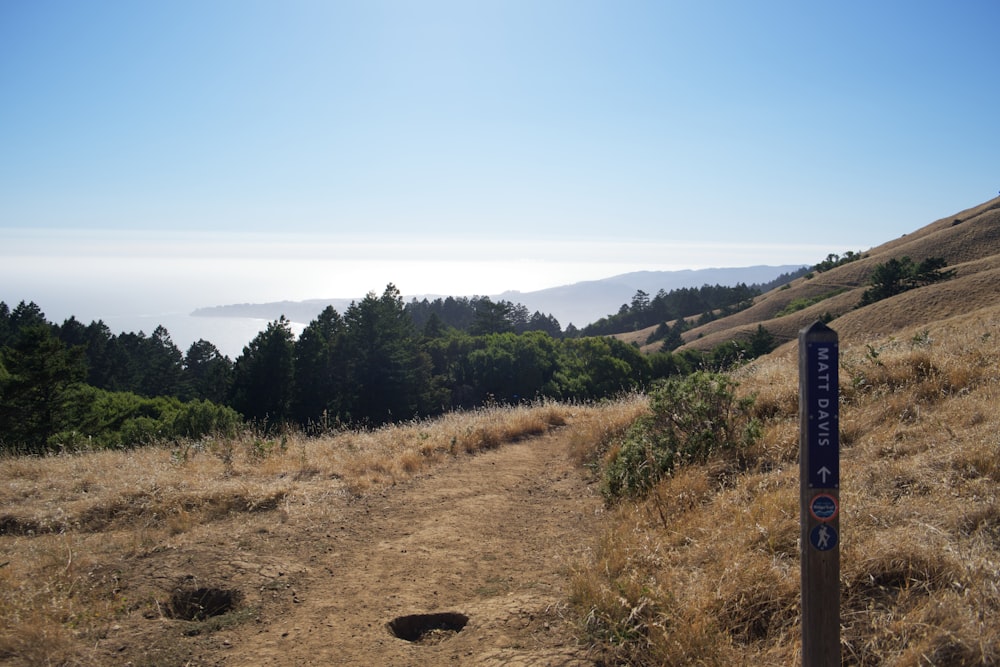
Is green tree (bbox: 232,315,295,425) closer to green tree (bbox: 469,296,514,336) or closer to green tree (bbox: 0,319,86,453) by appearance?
green tree (bbox: 0,319,86,453)

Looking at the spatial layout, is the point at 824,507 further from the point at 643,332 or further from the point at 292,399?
the point at 643,332

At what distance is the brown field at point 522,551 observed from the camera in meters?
3.48

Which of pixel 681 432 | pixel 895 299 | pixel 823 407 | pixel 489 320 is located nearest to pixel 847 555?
pixel 823 407

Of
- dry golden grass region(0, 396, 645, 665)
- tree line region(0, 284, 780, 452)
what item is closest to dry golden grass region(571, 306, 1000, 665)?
dry golden grass region(0, 396, 645, 665)

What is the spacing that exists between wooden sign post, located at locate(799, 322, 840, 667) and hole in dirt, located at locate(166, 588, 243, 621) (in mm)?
4086

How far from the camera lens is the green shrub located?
6.54 m

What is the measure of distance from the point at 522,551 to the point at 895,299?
124 ft

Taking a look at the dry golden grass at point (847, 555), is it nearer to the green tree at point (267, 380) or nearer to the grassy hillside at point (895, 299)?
the grassy hillside at point (895, 299)

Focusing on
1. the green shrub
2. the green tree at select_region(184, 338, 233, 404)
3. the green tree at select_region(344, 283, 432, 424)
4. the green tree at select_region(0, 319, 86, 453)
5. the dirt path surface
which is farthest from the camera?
the green tree at select_region(184, 338, 233, 404)

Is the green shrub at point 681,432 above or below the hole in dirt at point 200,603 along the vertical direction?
above

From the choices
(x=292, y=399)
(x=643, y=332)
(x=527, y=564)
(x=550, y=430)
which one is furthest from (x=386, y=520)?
(x=643, y=332)

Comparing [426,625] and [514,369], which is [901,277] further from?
[426,625]

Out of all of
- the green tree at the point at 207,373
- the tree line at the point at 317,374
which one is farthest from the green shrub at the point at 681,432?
the green tree at the point at 207,373

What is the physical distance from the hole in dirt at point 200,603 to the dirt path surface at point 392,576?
9 centimetres
